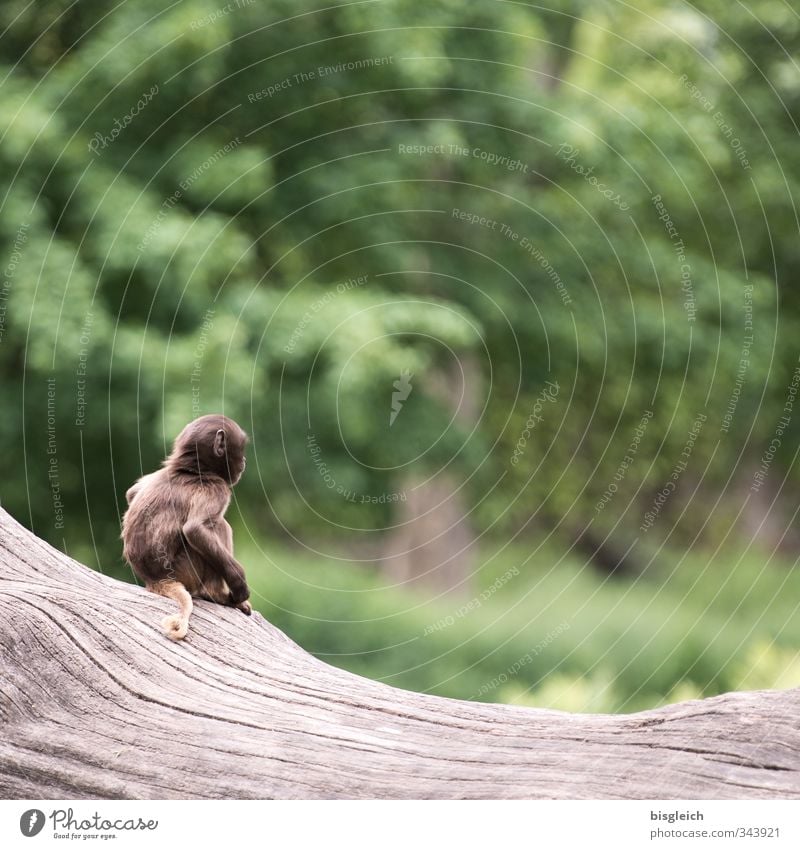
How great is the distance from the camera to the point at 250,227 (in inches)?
424

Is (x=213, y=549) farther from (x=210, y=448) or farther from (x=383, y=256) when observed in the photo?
(x=383, y=256)

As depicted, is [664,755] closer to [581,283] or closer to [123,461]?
[123,461]

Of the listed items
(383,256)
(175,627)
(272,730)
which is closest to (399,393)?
(383,256)

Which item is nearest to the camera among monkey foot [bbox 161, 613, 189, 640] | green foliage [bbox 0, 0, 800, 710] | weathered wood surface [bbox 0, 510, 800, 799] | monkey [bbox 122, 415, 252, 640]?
weathered wood surface [bbox 0, 510, 800, 799]

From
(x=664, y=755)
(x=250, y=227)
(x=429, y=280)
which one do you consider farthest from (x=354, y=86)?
(x=664, y=755)

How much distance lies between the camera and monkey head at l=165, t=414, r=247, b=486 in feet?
15.2

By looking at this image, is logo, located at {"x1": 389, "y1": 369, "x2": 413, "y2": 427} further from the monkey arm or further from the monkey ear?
the monkey arm

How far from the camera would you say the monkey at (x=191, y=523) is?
4.54 meters

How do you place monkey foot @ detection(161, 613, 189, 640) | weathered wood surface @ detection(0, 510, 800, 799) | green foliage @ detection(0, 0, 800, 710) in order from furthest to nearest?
green foliage @ detection(0, 0, 800, 710), monkey foot @ detection(161, 613, 189, 640), weathered wood surface @ detection(0, 510, 800, 799)

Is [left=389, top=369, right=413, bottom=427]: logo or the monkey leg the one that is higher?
[left=389, top=369, right=413, bottom=427]: logo

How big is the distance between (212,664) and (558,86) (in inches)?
478

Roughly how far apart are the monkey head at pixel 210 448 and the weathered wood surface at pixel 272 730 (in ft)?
1.86
